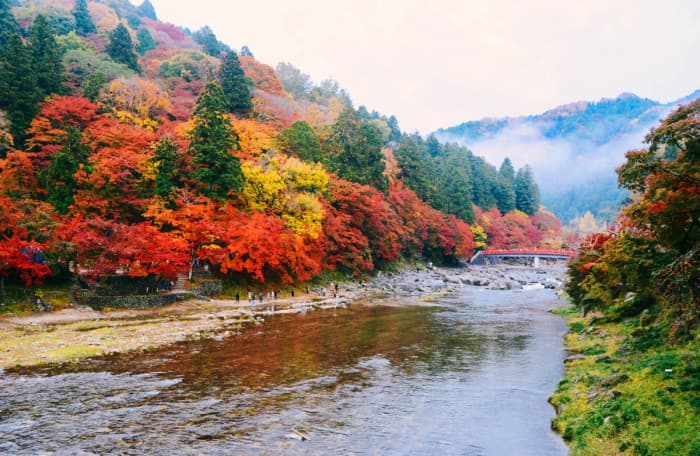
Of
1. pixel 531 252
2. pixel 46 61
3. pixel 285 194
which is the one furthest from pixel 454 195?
pixel 46 61

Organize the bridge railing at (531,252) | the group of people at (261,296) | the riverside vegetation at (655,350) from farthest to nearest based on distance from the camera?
1. the bridge railing at (531,252)
2. the group of people at (261,296)
3. the riverside vegetation at (655,350)

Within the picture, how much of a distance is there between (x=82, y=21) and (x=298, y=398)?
97.6m

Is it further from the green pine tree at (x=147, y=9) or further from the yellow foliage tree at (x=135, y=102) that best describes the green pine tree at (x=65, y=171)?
the green pine tree at (x=147, y=9)

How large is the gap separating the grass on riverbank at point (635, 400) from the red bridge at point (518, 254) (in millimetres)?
69725

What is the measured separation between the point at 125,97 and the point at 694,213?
171ft

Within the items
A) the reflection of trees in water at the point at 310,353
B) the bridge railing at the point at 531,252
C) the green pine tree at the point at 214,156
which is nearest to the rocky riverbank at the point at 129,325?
the reflection of trees in water at the point at 310,353

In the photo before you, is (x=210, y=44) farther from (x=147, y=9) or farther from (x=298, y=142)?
(x=298, y=142)

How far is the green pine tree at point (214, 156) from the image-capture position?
3878 centimetres

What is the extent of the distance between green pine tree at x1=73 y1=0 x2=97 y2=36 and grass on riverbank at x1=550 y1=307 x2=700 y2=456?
324ft

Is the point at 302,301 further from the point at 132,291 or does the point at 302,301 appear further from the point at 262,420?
the point at 262,420

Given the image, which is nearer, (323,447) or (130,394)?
(323,447)

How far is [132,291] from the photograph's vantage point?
31781 mm

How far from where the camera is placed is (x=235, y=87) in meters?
62.2

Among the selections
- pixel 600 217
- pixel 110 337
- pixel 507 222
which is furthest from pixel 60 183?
pixel 600 217
